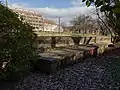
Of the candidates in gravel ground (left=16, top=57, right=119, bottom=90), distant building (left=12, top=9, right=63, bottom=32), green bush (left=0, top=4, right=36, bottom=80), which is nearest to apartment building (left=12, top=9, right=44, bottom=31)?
distant building (left=12, top=9, right=63, bottom=32)

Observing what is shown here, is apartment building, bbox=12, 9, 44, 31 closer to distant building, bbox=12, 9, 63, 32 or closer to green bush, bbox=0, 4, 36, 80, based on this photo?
distant building, bbox=12, 9, 63, 32

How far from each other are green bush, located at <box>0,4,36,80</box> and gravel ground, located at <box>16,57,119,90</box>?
26.0 inches

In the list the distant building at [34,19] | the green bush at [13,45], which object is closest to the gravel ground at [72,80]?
the green bush at [13,45]

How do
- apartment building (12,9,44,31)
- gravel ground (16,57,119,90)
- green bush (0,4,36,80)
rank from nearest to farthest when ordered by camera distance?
green bush (0,4,36,80)
gravel ground (16,57,119,90)
apartment building (12,9,44,31)

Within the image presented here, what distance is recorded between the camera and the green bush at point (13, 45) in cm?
451

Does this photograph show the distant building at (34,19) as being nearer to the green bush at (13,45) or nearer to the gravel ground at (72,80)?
the green bush at (13,45)

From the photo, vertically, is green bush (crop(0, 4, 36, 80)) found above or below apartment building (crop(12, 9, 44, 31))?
below

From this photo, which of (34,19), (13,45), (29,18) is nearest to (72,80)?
(13,45)

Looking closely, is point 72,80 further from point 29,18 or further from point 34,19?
point 34,19

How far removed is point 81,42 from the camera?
13414 mm

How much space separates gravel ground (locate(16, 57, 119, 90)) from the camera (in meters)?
5.29

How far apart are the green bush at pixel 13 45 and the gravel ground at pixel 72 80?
0.66m

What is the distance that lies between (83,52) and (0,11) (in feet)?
A: 17.1

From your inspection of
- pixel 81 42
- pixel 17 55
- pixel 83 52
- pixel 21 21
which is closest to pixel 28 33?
pixel 21 21
